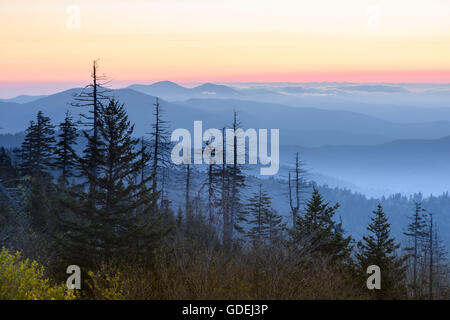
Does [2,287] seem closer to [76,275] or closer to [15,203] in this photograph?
[76,275]

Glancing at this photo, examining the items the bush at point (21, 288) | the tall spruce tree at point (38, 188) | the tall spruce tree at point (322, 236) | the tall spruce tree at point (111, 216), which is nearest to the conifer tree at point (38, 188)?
the tall spruce tree at point (38, 188)

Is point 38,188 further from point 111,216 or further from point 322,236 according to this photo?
point 322,236

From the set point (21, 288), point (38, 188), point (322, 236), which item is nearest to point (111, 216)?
point (21, 288)

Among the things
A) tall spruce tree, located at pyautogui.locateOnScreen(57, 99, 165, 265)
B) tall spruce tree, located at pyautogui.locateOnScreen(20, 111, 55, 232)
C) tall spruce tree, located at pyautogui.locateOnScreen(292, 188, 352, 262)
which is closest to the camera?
tall spruce tree, located at pyautogui.locateOnScreen(57, 99, 165, 265)

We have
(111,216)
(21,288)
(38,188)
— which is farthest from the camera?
(38,188)

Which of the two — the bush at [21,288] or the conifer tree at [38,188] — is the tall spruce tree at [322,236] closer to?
the bush at [21,288]

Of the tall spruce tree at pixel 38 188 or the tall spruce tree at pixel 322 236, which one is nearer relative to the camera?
the tall spruce tree at pixel 322 236

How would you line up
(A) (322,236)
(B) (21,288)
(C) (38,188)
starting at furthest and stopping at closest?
(C) (38,188)
(A) (322,236)
(B) (21,288)

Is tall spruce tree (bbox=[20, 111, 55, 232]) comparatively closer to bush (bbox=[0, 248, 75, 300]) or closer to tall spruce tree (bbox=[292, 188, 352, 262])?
tall spruce tree (bbox=[292, 188, 352, 262])

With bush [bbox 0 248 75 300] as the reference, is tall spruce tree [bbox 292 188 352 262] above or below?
below

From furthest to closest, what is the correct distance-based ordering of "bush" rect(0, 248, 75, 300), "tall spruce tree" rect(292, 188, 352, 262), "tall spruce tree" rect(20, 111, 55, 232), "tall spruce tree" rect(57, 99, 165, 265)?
1. "tall spruce tree" rect(20, 111, 55, 232)
2. "tall spruce tree" rect(292, 188, 352, 262)
3. "tall spruce tree" rect(57, 99, 165, 265)
4. "bush" rect(0, 248, 75, 300)

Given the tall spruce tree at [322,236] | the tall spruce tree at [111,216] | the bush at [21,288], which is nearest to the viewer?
the bush at [21,288]

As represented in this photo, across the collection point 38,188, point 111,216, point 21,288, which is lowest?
point 38,188

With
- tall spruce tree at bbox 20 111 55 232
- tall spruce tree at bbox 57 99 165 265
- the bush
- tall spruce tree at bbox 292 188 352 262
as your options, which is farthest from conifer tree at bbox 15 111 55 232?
the bush
